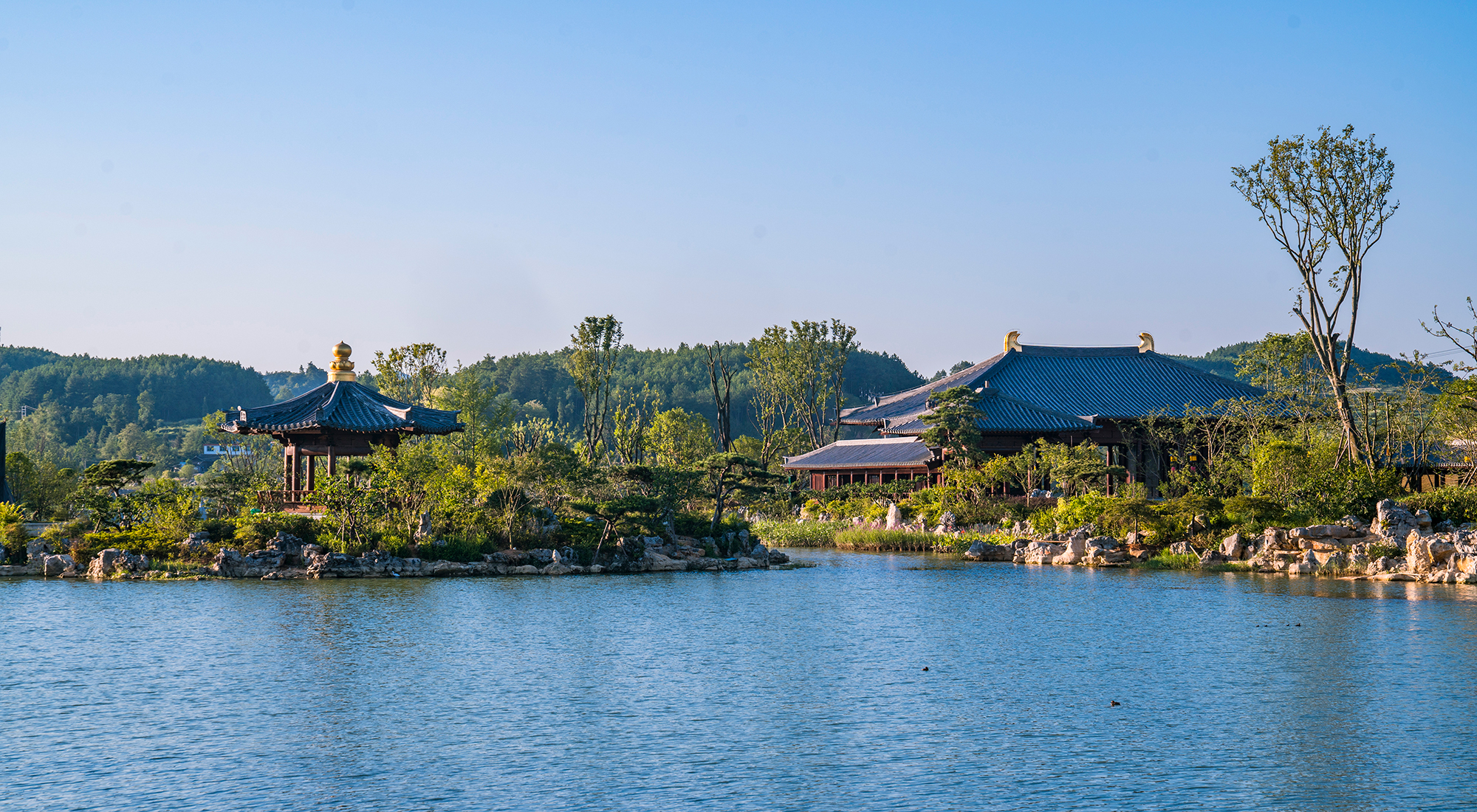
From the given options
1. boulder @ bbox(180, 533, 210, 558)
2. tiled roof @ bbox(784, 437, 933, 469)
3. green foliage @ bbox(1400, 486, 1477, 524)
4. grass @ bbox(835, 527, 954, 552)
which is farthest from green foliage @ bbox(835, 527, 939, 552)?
boulder @ bbox(180, 533, 210, 558)

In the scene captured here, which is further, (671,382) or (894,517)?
(671,382)

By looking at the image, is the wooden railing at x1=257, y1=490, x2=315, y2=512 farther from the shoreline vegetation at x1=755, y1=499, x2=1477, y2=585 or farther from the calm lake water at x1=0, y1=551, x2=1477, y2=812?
the shoreline vegetation at x1=755, y1=499, x2=1477, y2=585

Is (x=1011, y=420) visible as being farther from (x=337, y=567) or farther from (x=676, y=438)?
(x=337, y=567)

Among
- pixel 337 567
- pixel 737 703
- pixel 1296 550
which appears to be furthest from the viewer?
pixel 1296 550

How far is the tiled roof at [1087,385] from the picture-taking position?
1622 inches

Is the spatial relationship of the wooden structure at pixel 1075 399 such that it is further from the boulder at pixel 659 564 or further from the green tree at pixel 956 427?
the boulder at pixel 659 564

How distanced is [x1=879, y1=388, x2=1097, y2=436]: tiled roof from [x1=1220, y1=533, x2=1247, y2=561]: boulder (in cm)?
1112

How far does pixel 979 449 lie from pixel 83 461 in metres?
75.2

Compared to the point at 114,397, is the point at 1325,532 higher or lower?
lower

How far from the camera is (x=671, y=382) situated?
107000 millimetres

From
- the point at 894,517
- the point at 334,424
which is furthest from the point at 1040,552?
the point at 334,424

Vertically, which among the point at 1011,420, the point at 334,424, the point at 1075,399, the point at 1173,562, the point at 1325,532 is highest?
the point at 1075,399

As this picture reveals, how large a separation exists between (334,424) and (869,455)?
21605mm

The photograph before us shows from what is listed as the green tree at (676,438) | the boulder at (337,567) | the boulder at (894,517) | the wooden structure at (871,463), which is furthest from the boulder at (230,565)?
the green tree at (676,438)
